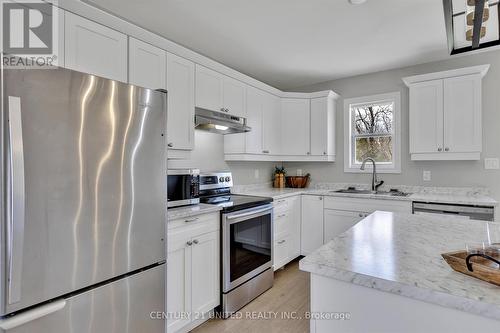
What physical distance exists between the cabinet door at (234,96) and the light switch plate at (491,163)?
275cm

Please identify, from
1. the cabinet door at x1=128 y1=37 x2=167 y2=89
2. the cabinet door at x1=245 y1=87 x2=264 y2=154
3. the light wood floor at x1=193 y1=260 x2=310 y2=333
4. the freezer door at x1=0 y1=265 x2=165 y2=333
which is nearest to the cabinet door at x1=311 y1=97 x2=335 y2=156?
the cabinet door at x1=245 y1=87 x2=264 y2=154

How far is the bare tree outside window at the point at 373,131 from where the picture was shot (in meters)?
3.64

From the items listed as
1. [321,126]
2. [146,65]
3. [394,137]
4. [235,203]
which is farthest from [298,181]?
[146,65]

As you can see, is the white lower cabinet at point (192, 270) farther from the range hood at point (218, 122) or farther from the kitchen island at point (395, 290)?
the kitchen island at point (395, 290)

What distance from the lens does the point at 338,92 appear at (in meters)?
3.96

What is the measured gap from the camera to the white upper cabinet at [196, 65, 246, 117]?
2602 millimetres

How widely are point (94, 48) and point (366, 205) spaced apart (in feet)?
9.80

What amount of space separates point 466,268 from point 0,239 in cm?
171

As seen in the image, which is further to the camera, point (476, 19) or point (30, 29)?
point (30, 29)

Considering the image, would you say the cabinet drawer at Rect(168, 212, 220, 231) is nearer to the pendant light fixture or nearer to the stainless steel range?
the stainless steel range

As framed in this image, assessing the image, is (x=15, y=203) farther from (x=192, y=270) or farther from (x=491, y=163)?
(x=491, y=163)

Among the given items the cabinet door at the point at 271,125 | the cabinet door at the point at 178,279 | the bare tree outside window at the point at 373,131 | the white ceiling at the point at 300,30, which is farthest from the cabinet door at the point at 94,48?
the bare tree outside window at the point at 373,131

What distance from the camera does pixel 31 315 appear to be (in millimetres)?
1147

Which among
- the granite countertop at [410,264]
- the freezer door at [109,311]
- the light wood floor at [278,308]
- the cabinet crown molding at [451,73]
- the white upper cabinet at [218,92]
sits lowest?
the light wood floor at [278,308]
